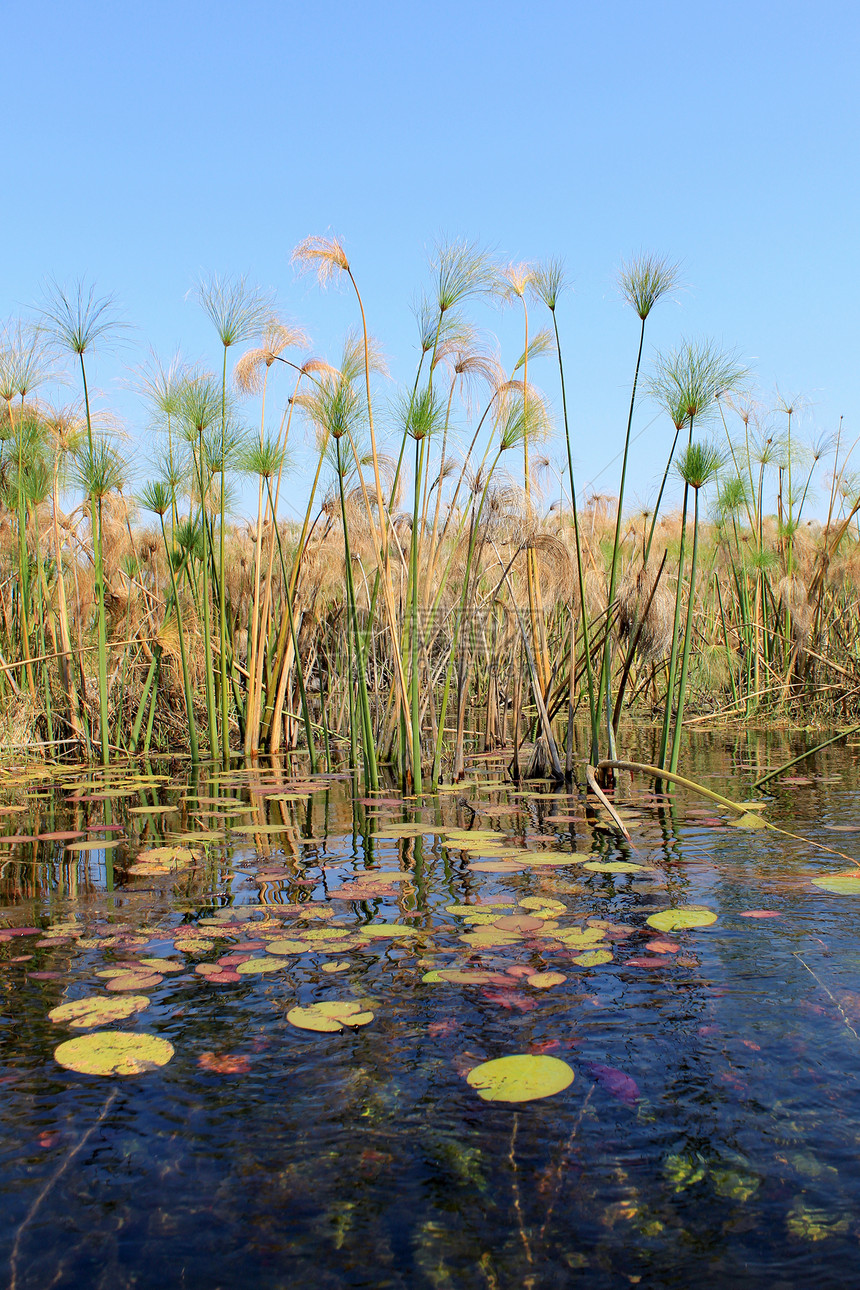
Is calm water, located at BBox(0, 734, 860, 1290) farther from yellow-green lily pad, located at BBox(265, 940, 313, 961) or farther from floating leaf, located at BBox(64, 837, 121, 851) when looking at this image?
floating leaf, located at BBox(64, 837, 121, 851)

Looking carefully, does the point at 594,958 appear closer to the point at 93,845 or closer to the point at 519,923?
the point at 519,923

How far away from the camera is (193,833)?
349 cm

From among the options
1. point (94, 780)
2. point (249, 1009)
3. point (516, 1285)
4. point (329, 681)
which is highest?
point (329, 681)

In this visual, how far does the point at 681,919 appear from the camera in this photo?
7.50 ft

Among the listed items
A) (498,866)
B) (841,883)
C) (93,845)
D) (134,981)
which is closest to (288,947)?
(134,981)

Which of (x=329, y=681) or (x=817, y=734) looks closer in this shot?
(x=329, y=681)

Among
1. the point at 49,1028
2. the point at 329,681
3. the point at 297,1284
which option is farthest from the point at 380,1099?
the point at 329,681

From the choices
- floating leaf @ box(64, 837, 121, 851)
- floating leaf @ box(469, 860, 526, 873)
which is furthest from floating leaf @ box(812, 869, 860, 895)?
floating leaf @ box(64, 837, 121, 851)

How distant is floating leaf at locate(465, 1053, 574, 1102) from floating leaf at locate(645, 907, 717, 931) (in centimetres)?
81

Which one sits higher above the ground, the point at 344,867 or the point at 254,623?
the point at 254,623

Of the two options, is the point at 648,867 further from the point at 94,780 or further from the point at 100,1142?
the point at 94,780

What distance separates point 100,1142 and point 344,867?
66.1 inches

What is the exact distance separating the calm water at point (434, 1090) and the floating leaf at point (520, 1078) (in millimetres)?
25

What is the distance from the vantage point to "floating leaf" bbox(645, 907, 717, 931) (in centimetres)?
225
